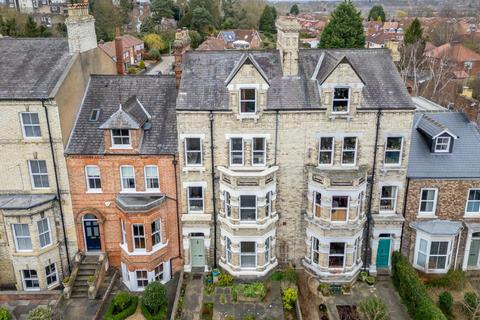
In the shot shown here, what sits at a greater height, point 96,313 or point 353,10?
point 353,10

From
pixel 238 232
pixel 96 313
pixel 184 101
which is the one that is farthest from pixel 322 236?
pixel 96 313

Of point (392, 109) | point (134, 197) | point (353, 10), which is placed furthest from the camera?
point (353, 10)

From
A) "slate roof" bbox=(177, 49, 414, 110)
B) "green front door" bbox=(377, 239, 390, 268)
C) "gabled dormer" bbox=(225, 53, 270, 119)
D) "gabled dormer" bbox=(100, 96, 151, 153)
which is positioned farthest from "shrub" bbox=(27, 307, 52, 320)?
"green front door" bbox=(377, 239, 390, 268)

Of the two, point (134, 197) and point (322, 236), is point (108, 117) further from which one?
point (322, 236)

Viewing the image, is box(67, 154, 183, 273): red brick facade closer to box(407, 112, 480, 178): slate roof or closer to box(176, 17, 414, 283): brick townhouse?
box(176, 17, 414, 283): brick townhouse

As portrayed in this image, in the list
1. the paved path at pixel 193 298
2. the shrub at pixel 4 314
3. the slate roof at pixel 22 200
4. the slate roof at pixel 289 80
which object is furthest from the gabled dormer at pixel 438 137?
the shrub at pixel 4 314

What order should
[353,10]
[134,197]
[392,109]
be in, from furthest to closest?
1. [353,10]
2. [134,197]
3. [392,109]
